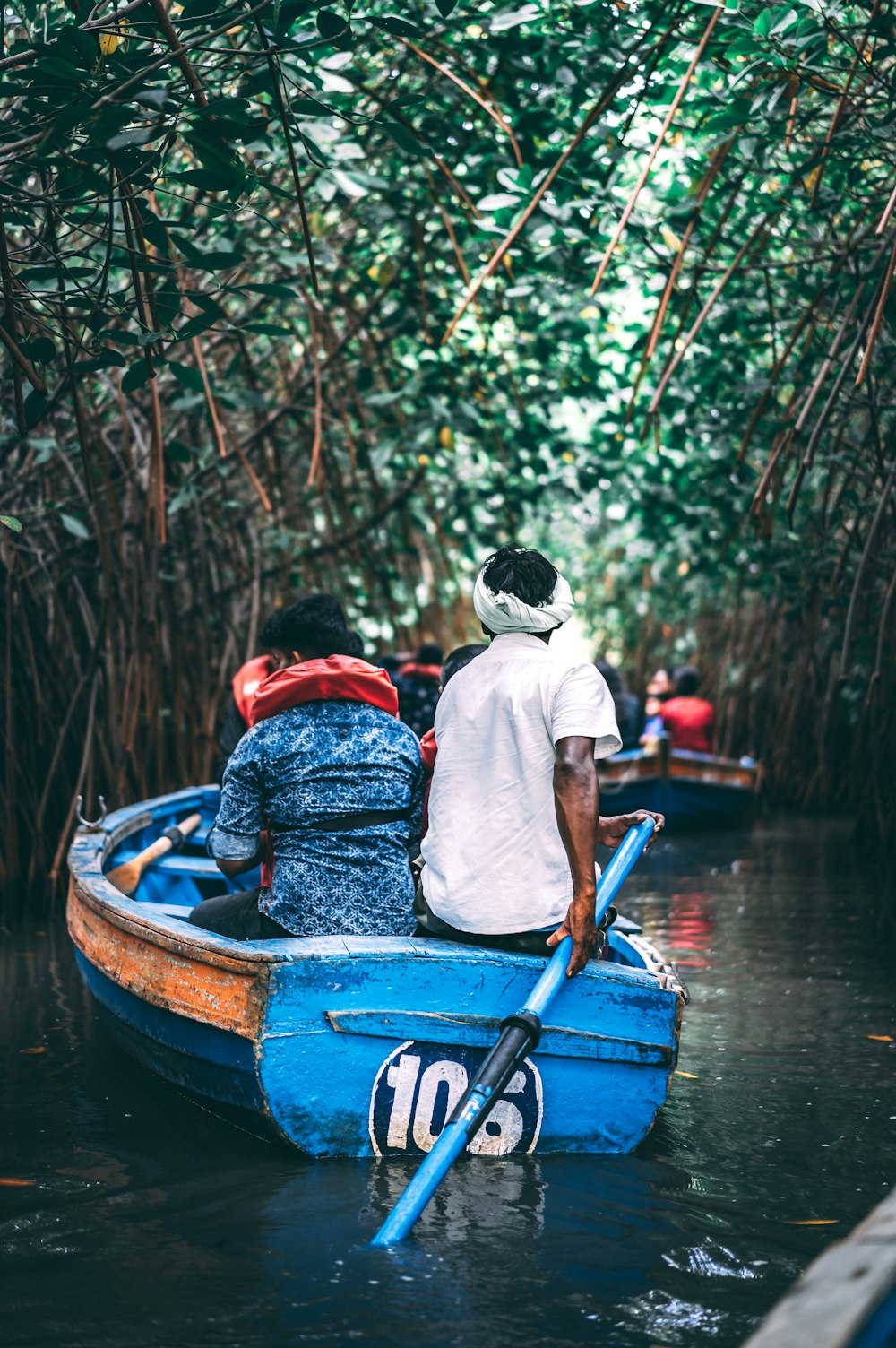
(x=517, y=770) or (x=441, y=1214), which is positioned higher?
(x=517, y=770)

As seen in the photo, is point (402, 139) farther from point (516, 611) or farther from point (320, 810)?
point (320, 810)

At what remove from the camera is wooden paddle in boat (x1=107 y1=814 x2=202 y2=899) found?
16.9ft

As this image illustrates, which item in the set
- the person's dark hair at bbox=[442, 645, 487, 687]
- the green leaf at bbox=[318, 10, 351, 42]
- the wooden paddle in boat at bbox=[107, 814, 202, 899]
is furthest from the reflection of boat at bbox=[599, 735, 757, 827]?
the green leaf at bbox=[318, 10, 351, 42]

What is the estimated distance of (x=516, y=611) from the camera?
3314 millimetres

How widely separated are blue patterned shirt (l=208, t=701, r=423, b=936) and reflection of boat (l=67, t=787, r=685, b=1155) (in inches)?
8.7

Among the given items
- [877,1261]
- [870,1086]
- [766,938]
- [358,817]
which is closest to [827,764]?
[766,938]

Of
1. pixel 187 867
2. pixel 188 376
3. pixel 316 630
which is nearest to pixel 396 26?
pixel 188 376

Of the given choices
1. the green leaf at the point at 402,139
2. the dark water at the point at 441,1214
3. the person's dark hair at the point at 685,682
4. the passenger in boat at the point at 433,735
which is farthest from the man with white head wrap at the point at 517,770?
the person's dark hair at the point at 685,682

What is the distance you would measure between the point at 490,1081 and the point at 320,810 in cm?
89

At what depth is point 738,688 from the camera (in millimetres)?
12906

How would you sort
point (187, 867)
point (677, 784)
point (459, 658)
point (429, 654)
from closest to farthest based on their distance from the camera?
point (459, 658), point (187, 867), point (429, 654), point (677, 784)

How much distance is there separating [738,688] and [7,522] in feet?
33.1

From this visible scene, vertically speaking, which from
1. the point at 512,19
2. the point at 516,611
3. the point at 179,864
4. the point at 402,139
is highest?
the point at 512,19

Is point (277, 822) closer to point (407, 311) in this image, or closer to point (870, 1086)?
point (870, 1086)
